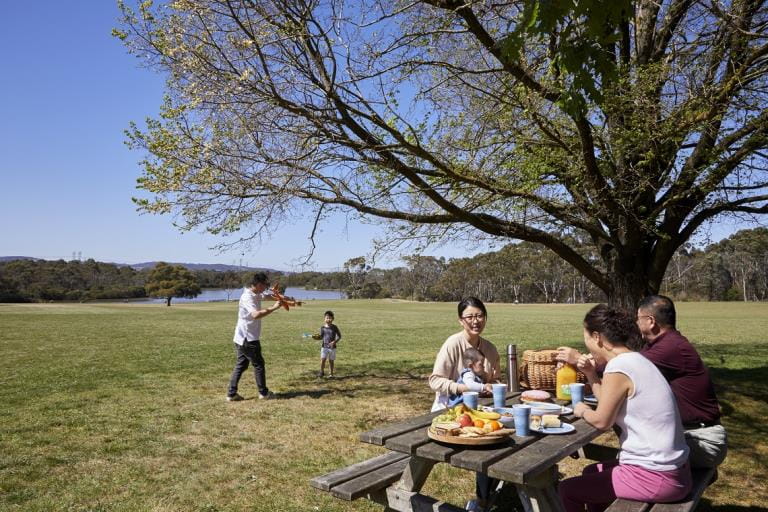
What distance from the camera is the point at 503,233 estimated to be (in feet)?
29.4

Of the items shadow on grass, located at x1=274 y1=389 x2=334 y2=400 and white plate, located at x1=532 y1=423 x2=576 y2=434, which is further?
shadow on grass, located at x1=274 y1=389 x2=334 y2=400

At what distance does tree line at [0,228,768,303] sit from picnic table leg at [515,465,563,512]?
71622 millimetres

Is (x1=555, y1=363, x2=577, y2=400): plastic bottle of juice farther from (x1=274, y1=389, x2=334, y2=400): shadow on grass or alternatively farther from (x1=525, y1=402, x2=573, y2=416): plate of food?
(x1=274, y1=389, x2=334, y2=400): shadow on grass

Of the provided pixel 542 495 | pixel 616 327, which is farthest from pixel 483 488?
pixel 616 327

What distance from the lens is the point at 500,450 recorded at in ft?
10.6

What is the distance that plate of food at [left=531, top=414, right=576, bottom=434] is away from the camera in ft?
11.9

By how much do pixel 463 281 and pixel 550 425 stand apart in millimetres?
97182

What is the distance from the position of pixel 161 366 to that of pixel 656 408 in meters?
12.6

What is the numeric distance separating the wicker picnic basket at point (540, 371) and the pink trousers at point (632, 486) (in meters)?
3.06

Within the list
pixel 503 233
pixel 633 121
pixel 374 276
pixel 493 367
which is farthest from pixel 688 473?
pixel 374 276

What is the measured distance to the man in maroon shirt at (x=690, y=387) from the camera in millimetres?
3998

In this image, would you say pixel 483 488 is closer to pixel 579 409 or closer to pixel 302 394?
pixel 579 409

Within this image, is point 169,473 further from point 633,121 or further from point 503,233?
point 633,121

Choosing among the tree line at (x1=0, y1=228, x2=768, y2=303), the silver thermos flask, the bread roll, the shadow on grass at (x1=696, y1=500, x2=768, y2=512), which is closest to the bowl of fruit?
the bread roll
